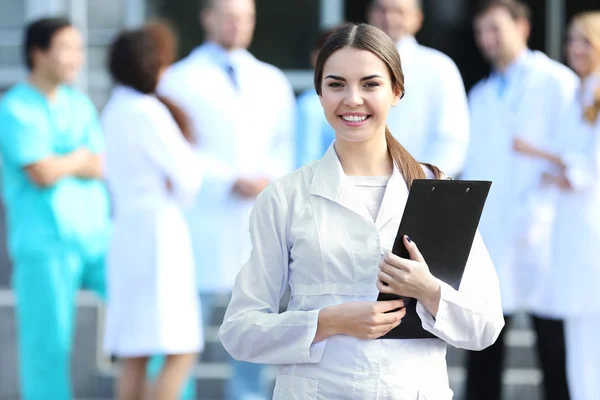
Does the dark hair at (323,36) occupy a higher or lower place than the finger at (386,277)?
higher

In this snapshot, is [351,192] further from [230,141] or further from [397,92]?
[230,141]

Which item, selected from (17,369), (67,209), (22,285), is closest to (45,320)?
(22,285)

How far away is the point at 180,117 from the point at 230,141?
392 mm

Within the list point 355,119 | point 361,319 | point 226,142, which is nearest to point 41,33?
point 226,142

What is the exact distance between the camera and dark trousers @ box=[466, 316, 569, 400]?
15.7ft

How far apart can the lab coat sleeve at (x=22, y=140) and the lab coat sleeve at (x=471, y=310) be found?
2819 millimetres

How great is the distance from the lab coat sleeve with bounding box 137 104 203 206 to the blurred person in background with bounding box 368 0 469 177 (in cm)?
83

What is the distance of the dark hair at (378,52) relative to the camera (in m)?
2.20

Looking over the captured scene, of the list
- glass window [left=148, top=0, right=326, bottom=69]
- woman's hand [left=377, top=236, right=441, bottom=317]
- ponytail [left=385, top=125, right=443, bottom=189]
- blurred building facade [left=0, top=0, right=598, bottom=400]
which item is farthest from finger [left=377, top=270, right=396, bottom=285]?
glass window [left=148, top=0, right=326, bottom=69]

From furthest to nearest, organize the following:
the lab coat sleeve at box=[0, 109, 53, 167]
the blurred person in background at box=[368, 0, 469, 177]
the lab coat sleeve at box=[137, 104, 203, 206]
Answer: the lab coat sleeve at box=[0, 109, 53, 167] → the blurred person in background at box=[368, 0, 469, 177] → the lab coat sleeve at box=[137, 104, 203, 206]

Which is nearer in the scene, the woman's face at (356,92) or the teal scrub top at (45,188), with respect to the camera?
the woman's face at (356,92)

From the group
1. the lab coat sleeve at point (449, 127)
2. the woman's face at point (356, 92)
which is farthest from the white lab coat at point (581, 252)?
the woman's face at point (356, 92)

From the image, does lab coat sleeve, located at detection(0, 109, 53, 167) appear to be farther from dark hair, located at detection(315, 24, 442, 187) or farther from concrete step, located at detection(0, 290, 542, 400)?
dark hair, located at detection(315, 24, 442, 187)

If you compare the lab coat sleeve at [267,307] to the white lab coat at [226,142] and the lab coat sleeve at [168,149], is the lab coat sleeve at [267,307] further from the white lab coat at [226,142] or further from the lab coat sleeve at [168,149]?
the white lab coat at [226,142]
